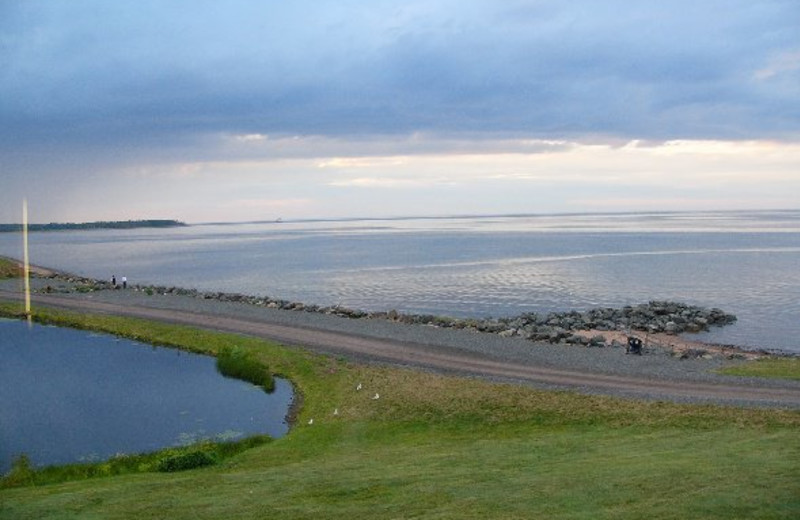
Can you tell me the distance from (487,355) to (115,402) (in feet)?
64.9

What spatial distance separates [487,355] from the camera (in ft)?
132

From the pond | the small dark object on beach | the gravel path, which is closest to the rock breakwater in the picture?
the gravel path

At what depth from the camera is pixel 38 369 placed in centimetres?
4091

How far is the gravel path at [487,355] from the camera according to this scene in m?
30.2

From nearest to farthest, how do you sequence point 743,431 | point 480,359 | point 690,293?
point 743,431 < point 480,359 < point 690,293

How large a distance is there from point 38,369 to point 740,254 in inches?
5523

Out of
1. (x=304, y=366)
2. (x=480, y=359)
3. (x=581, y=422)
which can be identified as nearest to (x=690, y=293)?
(x=480, y=359)

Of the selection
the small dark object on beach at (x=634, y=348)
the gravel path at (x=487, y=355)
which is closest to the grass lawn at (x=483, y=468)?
the gravel path at (x=487, y=355)

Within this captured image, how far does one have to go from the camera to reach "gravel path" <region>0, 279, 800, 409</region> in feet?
99.2

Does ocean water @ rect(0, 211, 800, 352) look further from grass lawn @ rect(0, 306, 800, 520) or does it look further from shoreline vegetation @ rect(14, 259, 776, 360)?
grass lawn @ rect(0, 306, 800, 520)

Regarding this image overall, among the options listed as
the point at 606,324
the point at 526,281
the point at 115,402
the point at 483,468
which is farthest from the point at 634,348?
the point at 526,281

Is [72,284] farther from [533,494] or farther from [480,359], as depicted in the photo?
[533,494]

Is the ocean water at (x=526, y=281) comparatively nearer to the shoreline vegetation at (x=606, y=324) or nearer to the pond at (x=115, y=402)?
the shoreline vegetation at (x=606, y=324)

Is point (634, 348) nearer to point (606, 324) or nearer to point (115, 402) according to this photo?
point (606, 324)
